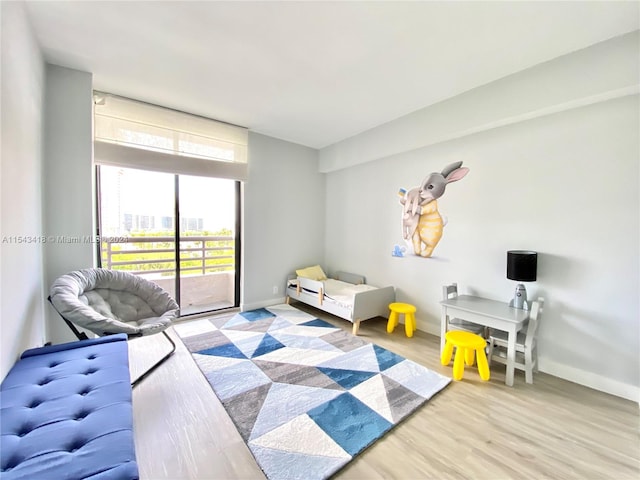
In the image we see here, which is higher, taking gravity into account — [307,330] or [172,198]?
[172,198]

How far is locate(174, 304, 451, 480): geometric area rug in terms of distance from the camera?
1521 millimetres

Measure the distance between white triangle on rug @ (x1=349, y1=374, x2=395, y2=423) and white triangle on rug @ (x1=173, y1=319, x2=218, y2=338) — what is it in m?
1.92

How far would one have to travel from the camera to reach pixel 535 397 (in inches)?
80.1

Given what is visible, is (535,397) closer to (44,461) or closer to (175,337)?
(44,461)

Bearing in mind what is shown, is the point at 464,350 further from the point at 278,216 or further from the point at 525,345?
the point at 278,216


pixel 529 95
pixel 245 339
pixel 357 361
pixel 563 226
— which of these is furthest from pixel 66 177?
pixel 563 226

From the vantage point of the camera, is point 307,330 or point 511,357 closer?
point 511,357

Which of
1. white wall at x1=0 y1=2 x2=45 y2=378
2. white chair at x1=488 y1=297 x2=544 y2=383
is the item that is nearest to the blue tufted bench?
white wall at x1=0 y1=2 x2=45 y2=378

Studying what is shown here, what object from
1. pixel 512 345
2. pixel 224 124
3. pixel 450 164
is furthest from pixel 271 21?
pixel 512 345

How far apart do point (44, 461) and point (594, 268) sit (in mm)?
3459

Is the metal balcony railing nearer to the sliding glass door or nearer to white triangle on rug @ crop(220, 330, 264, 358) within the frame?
the sliding glass door

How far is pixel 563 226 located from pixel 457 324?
1.27 meters

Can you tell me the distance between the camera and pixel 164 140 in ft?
10.0

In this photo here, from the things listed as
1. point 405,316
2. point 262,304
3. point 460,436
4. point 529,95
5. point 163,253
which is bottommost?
point 460,436
